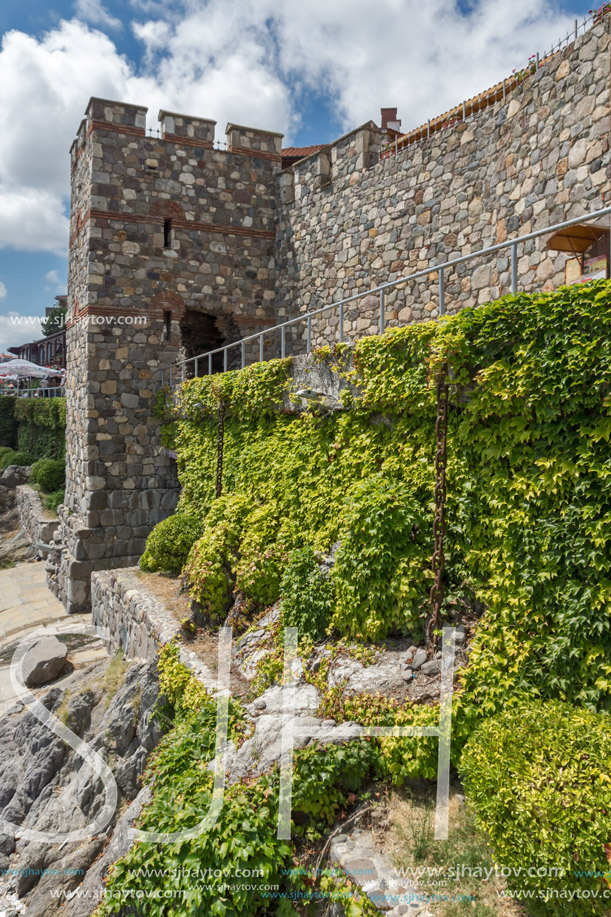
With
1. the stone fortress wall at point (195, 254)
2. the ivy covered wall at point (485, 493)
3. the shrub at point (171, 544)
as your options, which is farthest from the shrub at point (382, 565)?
the shrub at point (171, 544)

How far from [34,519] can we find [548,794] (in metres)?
17.4

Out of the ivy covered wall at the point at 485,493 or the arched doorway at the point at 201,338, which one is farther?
the arched doorway at the point at 201,338

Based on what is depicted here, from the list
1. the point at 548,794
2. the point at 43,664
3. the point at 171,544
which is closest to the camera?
the point at 548,794

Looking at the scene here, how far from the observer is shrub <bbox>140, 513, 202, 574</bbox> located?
32.8 feet

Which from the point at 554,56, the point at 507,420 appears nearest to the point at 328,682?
the point at 507,420

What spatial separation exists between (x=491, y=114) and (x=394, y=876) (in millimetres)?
9436

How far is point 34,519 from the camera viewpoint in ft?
57.8

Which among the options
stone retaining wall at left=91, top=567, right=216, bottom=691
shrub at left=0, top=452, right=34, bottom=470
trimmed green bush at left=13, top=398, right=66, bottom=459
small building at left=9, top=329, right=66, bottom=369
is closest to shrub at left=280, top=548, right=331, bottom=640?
stone retaining wall at left=91, top=567, right=216, bottom=691

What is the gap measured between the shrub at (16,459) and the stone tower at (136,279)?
1167 centimetres

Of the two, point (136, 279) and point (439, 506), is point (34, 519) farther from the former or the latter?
point (439, 506)

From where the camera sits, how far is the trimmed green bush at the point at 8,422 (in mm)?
26812

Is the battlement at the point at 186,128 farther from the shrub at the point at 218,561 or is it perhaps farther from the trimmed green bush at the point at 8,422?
the trimmed green bush at the point at 8,422

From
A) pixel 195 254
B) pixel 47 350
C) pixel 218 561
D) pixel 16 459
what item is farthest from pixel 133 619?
pixel 47 350

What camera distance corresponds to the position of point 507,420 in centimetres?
458
